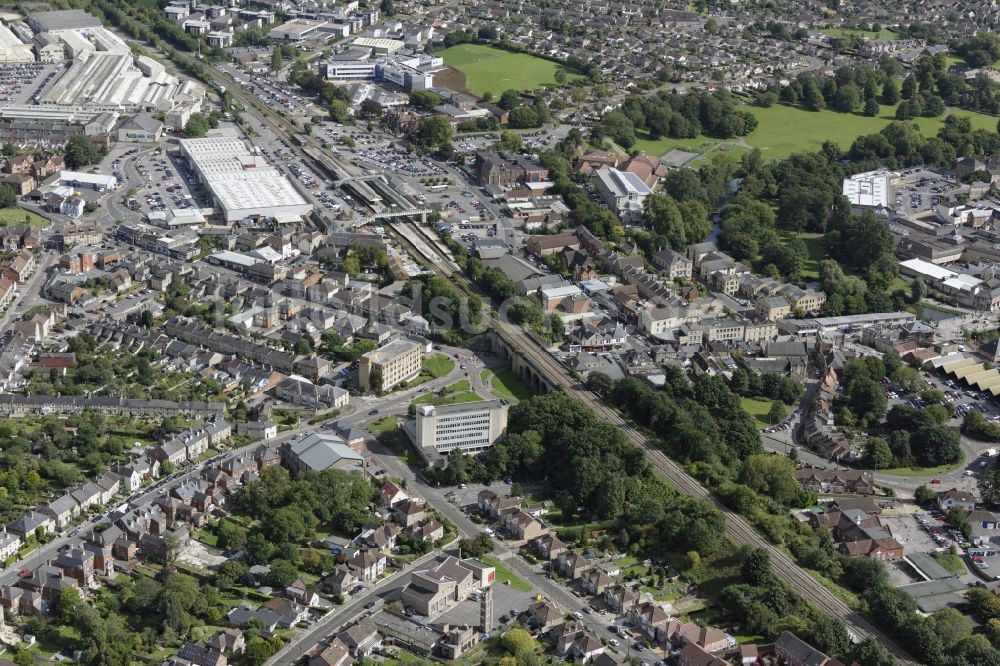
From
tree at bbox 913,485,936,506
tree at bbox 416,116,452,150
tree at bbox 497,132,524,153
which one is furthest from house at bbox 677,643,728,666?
tree at bbox 416,116,452,150

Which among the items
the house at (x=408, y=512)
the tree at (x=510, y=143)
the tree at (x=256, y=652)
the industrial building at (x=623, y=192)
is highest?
the tree at (x=256, y=652)

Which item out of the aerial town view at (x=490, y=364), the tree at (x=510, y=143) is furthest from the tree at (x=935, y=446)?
the tree at (x=510, y=143)

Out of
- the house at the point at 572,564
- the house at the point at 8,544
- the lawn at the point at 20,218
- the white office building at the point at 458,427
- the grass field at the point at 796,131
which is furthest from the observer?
the grass field at the point at 796,131

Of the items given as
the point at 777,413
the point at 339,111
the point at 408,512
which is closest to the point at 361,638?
the point at 408,512

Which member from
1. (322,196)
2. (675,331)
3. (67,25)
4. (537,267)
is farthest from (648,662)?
(67,25)

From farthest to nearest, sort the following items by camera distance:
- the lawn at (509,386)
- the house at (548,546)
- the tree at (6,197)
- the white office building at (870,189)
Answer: the white office building at (870,189), the tree at (6,197), the lawn at (509,386), the house at (548,546)

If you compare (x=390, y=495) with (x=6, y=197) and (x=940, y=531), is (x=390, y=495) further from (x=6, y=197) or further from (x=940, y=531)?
(x=6, y=197)

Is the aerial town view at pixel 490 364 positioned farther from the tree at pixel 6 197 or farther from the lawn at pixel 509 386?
the tree at pixel 6 197
